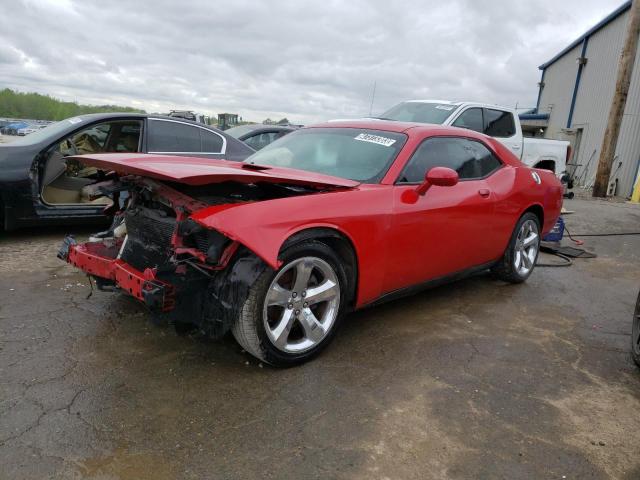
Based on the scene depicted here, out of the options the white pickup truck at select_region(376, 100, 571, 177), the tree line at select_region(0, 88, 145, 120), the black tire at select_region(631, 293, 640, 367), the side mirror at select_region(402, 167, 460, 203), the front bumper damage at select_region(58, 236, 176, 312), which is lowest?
the black tire at select_region(631, 293, 640, 367)

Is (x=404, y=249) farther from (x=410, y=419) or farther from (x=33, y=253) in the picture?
(x=33, y=253)

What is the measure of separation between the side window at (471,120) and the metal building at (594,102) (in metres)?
9.44

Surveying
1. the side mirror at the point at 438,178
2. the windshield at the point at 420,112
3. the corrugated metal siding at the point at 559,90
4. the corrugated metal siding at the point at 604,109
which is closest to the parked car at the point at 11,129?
the corrugated metal siding at the point at 559,90

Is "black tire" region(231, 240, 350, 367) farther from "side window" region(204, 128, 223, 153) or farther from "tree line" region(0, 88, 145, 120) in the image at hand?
"tree line" region(0, 88, 145, 120)

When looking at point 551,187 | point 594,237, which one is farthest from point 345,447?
point 594,237

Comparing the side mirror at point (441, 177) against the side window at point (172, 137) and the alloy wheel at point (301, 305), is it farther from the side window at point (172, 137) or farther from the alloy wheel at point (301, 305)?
the side window at point (172, 137)

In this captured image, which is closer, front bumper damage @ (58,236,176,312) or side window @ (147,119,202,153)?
front bumper damage @ (58,236,176,312)

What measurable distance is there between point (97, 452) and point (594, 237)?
804cm

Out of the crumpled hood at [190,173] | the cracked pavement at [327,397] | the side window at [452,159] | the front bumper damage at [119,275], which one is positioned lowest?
the cracked pavement at [327,397]

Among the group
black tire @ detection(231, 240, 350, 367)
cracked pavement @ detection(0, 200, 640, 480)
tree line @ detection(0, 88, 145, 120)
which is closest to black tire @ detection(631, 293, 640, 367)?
cracked pavement @ detection(0, 200, 640, 480)

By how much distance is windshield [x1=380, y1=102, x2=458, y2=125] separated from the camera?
7.97m

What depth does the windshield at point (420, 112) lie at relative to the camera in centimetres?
797

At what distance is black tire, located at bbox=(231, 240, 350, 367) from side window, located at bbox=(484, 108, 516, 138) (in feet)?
21.8

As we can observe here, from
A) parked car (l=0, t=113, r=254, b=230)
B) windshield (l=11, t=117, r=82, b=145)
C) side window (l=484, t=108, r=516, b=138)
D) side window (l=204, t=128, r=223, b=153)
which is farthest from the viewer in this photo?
side window (l=484, t=108, r=516, b=138)
